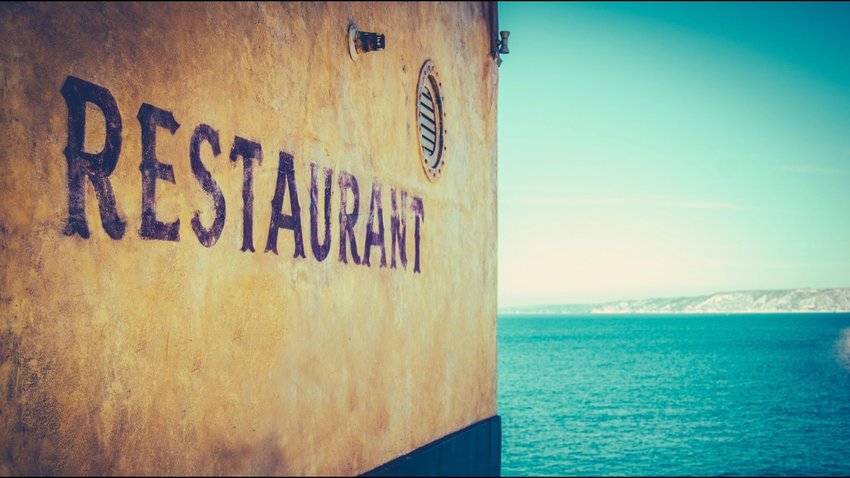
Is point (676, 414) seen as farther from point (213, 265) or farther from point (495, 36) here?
point (213, 265)

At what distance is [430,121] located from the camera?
266 inches

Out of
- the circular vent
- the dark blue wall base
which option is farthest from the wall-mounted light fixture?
the dark blue wall base

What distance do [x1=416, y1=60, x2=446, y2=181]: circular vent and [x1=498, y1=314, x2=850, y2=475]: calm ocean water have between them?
2367 cm

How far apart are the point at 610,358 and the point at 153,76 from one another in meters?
79.6

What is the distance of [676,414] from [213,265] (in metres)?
42.6

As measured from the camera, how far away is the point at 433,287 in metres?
6.66

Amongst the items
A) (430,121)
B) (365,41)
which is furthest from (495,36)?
(365,41)

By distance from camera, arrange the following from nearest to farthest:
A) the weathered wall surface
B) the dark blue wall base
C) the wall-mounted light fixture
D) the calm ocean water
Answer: the weathered wall surface
the wall-mounted light fixture
the dark blue wall base
the calm ocean water

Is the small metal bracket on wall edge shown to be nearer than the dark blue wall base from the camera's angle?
→ No

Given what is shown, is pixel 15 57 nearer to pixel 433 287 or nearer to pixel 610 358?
pixel 433 287

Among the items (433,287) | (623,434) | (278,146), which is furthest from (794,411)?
(278,146)

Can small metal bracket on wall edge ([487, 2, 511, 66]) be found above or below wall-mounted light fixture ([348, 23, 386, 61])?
above

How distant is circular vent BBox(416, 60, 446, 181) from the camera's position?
6.47m

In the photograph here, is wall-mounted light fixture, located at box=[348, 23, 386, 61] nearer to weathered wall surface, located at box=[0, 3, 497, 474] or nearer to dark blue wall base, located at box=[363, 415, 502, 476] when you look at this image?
weathered wall surface, located at box=[0, 3, 497, 474]
